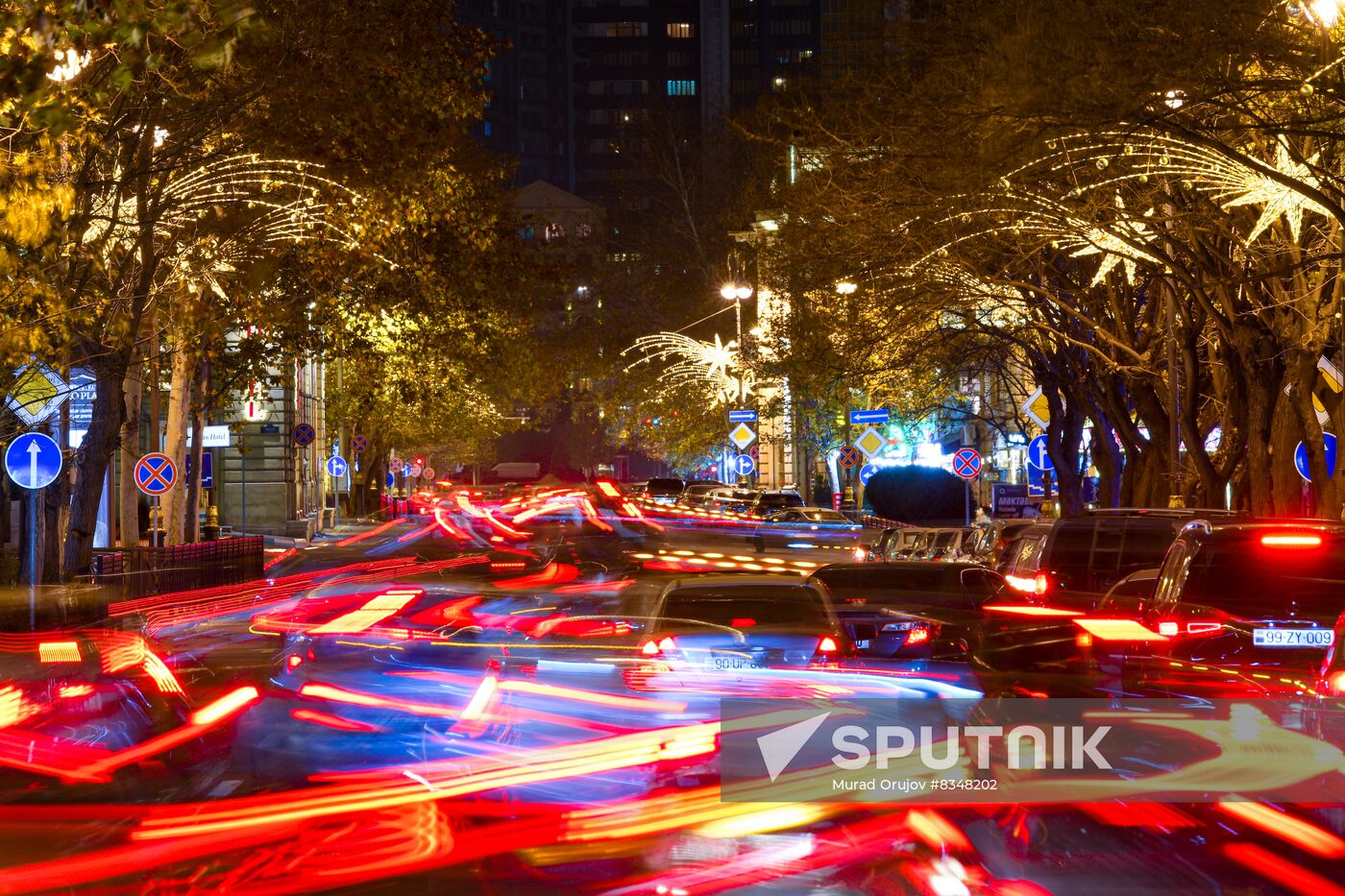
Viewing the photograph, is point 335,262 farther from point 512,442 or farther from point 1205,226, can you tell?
point 512,442

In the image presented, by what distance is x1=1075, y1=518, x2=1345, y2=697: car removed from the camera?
10688mm

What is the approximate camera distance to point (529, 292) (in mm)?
35688

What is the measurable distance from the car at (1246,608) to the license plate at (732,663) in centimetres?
267

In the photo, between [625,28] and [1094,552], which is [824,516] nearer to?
[1094,552]

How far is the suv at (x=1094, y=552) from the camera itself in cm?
1510

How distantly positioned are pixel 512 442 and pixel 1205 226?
12778 centimetres

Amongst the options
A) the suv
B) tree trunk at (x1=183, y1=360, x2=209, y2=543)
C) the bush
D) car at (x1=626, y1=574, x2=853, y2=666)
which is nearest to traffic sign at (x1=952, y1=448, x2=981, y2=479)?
the bush

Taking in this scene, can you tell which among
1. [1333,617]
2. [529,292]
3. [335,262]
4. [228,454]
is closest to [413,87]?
[335,262]

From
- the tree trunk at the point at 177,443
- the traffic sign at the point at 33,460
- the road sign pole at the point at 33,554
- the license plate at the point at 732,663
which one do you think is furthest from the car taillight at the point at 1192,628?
the tree trunk at the point at 177,443

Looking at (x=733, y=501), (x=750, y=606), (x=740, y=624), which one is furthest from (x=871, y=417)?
(x=740, y=624)

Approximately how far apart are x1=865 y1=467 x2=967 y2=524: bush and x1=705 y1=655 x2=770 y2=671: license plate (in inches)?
1589

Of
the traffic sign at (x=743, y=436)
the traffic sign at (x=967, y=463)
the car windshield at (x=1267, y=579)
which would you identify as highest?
the traffic sign at (x=743, y=436)

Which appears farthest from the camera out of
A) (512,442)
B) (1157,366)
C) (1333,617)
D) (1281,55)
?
(512,442)

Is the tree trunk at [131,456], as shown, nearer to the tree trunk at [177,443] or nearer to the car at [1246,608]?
the tree trunk at [177,443]
